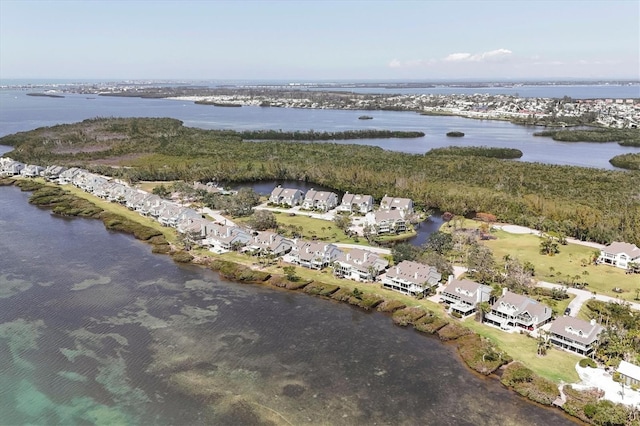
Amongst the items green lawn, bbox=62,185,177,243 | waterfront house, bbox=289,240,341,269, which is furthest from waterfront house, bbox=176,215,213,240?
waterfront house, bbox=289,240,341,269

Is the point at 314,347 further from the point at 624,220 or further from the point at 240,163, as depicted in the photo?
the point at 240,163

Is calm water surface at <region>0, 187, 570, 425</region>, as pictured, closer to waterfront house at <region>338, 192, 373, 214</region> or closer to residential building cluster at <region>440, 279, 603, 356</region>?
residential building cluster at <region>440, 279, 603, 356</region>

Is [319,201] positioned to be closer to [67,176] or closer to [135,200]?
[135,200]

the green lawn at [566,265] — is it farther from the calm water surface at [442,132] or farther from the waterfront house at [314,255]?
the calm water surface at [442,132]

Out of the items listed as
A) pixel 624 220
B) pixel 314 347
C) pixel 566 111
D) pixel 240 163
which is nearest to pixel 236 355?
pixel 314 347

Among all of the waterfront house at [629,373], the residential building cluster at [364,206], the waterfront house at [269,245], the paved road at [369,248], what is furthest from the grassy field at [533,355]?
the residential building cluster at [364,206]
